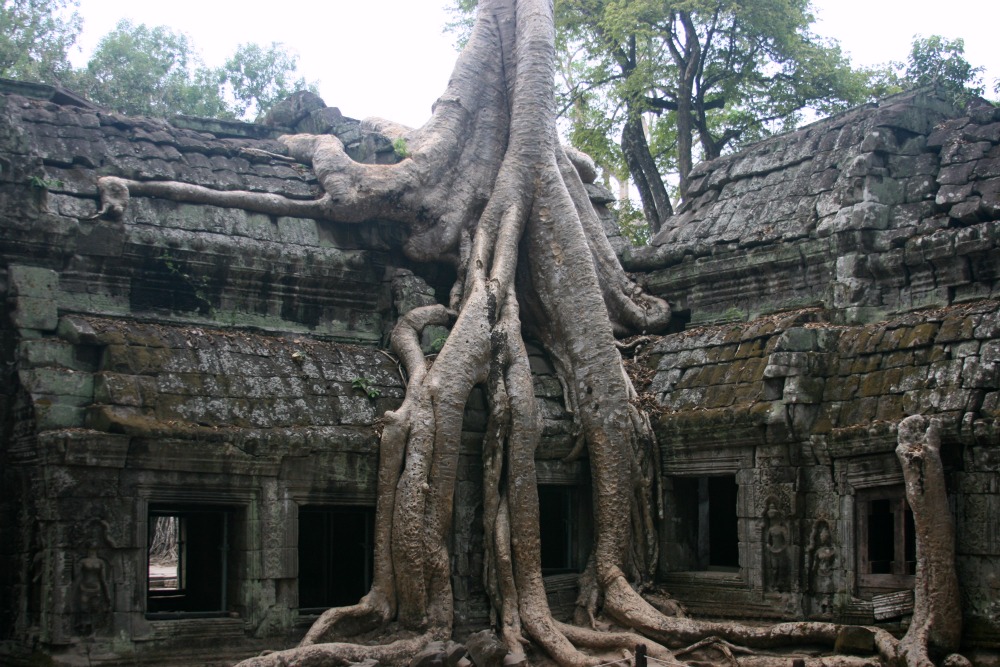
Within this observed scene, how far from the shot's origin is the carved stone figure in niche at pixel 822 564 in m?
10.2

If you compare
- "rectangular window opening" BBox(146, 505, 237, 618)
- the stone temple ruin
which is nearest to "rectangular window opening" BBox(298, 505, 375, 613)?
the stone temple ruin

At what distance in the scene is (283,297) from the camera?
38.5ft

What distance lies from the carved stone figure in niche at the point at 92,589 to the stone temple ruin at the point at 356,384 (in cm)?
2

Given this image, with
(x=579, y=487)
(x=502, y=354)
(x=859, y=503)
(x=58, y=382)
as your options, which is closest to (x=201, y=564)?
(x=58, y=382)

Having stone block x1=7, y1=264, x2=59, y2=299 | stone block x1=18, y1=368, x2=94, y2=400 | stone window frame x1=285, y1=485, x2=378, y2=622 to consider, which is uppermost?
stone block x1=7, y1=264, x2=59, y2=299

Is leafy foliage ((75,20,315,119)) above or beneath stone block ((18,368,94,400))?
above

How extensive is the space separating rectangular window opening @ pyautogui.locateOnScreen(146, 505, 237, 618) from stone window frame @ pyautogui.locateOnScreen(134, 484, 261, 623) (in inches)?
2.1

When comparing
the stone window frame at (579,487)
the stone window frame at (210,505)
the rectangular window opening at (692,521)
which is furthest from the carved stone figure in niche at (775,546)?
the stone window frame at (210,505)

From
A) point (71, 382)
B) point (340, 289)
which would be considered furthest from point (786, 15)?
point (71, 382)

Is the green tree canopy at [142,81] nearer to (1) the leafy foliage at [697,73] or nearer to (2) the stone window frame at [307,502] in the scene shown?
(1) the leafy foliage at [697,73]

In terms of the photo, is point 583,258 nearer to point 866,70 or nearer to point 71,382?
point 71,382

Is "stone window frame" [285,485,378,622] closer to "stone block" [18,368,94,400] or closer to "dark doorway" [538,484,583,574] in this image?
"stone block" [18,368,94,400]

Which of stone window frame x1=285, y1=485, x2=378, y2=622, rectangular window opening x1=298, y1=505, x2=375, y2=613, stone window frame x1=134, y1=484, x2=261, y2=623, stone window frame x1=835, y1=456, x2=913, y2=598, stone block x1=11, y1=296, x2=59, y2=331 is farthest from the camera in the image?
rectangular window opening x1=298, y1=505, x2=375, y2=613

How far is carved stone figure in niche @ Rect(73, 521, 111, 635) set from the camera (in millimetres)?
9156
